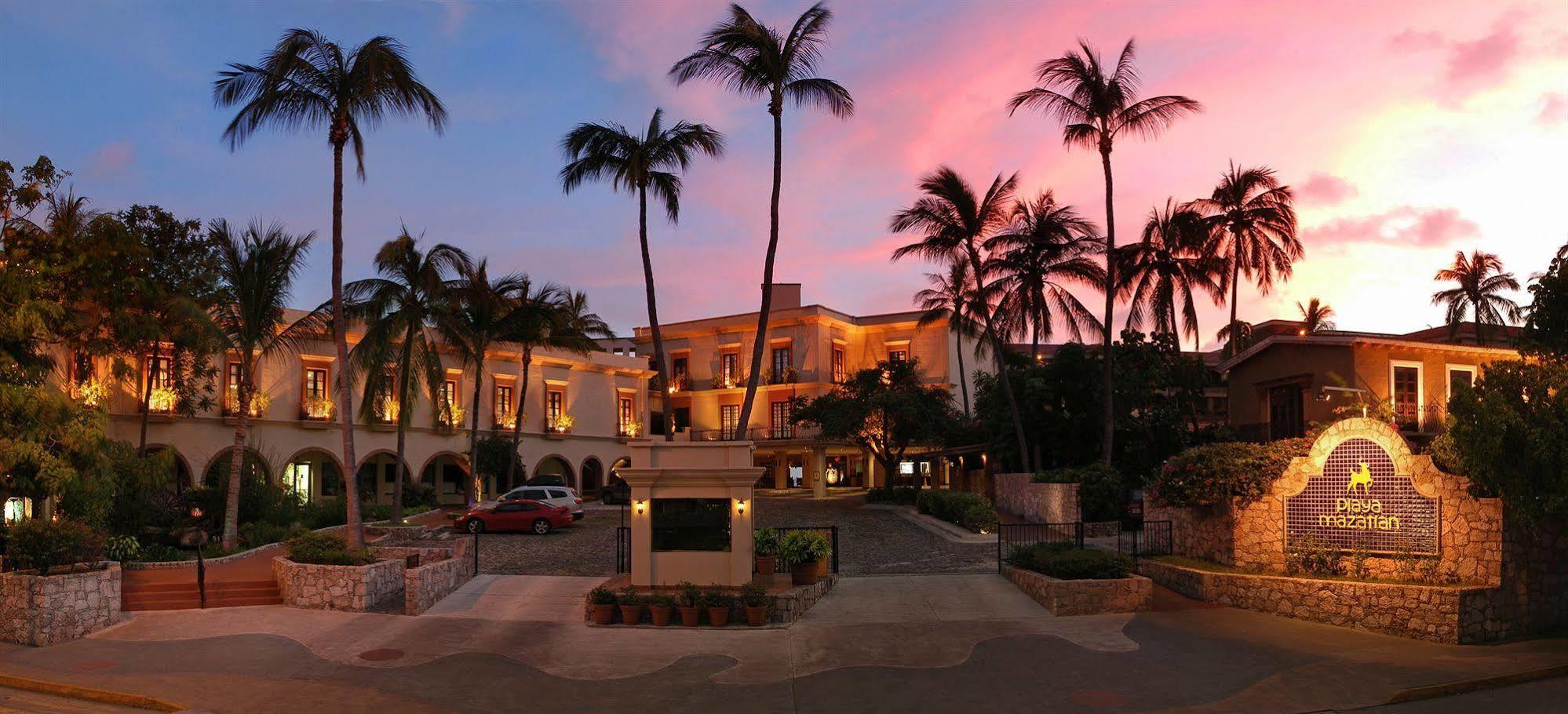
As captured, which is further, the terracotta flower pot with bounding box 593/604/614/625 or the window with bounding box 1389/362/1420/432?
the window with bounding box 1389/362/1420/432

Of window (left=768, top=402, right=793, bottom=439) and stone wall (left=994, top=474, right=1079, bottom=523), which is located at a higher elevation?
window (left=768, top=402, right=793, bottom=439)

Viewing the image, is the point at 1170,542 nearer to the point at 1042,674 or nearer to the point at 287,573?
the point at 1042,674

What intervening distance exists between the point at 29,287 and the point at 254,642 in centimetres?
763

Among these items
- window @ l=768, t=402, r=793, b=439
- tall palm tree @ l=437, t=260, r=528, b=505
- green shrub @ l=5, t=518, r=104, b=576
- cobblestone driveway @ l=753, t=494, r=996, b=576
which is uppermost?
tall palm tree @ l=437, t=260, r=528, b=505

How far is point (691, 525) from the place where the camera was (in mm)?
17219

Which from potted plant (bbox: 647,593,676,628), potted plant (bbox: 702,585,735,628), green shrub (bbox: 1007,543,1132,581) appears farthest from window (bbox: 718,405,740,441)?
potted plant (bbox: 702,585,735,628)

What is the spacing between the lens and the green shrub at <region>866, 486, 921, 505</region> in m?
38.6

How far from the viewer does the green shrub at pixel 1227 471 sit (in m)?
16.8

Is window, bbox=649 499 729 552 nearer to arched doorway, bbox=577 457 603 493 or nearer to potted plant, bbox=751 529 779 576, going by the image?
potted plant, bbox=751 529 779 576

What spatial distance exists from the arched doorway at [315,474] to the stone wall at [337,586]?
21692 millimetres

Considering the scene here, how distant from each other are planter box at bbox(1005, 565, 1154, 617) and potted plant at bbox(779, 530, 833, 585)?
376cm

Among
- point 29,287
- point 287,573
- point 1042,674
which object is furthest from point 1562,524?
point 29,287

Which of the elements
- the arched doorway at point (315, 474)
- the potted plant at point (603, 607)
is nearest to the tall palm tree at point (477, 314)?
the arched doorway at point (315, 474)

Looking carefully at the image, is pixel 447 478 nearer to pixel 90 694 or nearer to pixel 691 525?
pixel 691 525
